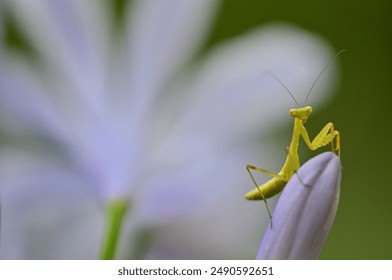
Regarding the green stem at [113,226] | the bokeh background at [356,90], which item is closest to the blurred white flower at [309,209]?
the green stem at [113,226]

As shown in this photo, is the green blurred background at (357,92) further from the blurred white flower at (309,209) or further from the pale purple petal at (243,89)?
the blurred white flower at (309,209)

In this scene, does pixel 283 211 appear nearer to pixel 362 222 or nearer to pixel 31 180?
pixel 31 180

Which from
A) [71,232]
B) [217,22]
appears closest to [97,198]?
[71,232]

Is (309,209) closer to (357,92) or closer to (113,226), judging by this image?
(113,226)

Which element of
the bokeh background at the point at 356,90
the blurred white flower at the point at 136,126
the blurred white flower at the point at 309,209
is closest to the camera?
the blurred white flower at the point at 309,209

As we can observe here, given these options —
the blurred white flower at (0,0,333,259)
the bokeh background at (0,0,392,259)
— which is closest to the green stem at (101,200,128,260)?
the blurred white flower at (0,0,333,259)

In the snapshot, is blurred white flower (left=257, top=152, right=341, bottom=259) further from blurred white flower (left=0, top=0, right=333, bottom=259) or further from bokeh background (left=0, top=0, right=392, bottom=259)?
bokeh background (left=0, top=0, right=392, bottom=259)
